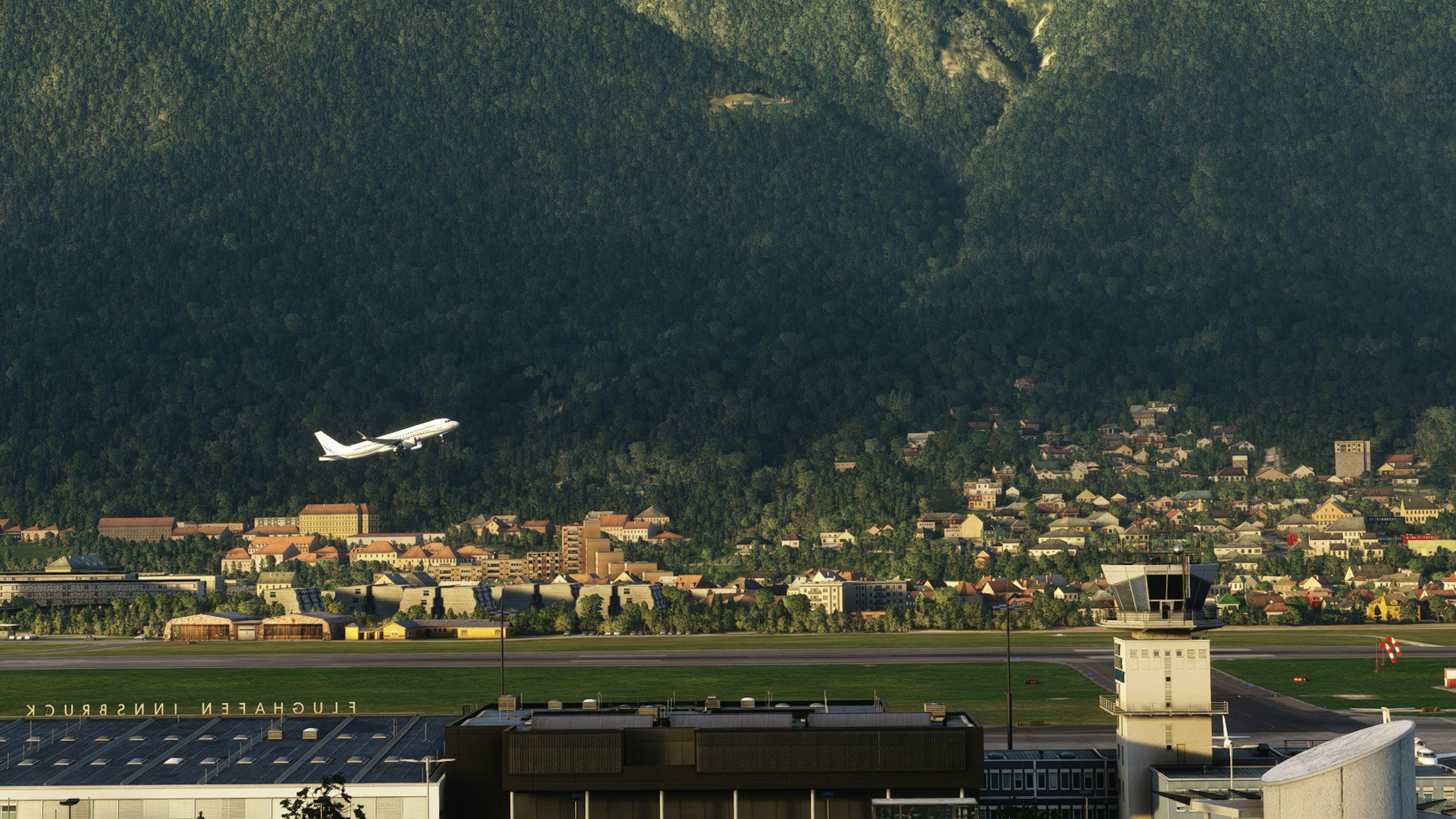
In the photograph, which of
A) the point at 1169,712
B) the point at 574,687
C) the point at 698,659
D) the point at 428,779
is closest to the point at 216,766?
the point at 428,779

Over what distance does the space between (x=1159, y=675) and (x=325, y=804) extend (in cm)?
3302

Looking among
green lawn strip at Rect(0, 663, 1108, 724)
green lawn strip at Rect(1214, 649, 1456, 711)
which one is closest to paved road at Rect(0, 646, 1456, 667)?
green lawn strip at Rect(0, 663, 1108, 724)

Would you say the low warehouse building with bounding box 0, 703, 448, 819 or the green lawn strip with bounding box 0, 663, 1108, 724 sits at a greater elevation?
the low warehouse building with bounding box 0, 703, 448, 819

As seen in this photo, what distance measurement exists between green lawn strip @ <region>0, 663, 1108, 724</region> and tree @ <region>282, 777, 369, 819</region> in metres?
51.4

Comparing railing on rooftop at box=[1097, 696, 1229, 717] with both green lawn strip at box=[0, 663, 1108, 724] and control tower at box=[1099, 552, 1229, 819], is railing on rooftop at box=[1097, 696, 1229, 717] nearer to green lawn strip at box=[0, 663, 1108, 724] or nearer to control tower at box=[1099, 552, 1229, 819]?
control tower at box=[1099, 552, 1229, 819]

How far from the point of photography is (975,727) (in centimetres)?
7250

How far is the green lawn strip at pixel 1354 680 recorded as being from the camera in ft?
427

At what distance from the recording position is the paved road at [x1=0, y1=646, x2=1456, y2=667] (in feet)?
554

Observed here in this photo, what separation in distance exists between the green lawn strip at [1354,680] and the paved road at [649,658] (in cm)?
570

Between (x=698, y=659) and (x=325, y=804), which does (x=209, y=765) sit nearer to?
(x=325, y=804)

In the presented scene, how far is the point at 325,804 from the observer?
68.9 meters

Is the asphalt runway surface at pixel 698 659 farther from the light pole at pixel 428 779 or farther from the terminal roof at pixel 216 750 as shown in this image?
the light pole at pixel 428 779

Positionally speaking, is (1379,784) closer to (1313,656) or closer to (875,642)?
(1313,656)

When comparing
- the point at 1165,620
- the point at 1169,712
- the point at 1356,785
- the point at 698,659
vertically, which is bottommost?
the point at 698,659
